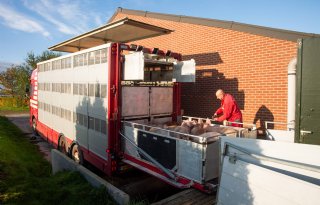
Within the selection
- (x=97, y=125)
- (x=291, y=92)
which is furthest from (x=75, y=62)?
(x=291, y=92)

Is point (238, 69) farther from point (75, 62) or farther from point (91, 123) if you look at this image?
point (75, 62)

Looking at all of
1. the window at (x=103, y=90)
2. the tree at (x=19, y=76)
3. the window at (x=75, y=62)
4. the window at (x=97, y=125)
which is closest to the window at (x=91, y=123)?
the window at (x=97, y=125)

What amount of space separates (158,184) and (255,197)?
4.12m

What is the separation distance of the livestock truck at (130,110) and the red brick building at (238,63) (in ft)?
6.50

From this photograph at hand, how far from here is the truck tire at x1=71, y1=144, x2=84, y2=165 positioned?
8.55 metres

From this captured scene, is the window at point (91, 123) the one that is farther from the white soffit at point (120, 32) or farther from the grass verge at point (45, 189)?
the white soffit at point (120, 32)

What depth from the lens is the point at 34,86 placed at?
15297 millimetres

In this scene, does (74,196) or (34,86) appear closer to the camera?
(74,196)

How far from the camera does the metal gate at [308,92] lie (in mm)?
4117

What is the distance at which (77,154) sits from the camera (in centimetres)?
897

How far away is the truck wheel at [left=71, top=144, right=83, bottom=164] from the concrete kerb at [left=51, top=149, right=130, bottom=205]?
1.95 feet

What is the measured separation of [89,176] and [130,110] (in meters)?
2.01

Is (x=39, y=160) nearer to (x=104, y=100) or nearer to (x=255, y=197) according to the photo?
(x=104, y=100)

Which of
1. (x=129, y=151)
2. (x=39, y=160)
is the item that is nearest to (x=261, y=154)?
(x=129, y=151)
